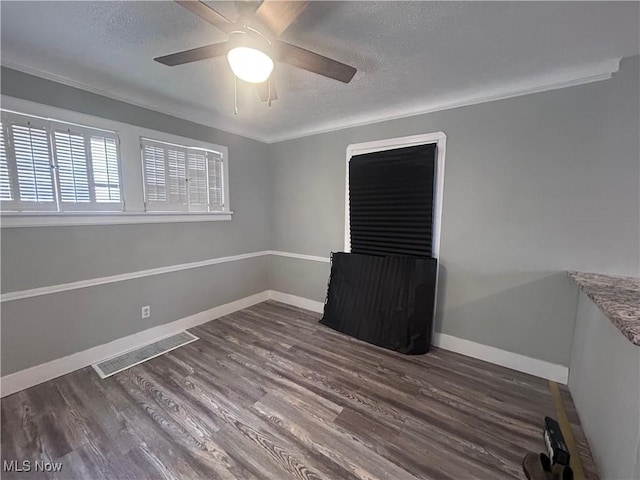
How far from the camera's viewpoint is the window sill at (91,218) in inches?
74.1

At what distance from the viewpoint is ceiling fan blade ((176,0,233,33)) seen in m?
1.15

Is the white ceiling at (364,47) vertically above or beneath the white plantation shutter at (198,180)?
above

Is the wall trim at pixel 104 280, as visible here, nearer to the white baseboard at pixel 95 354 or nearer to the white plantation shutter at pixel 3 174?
the white baseboard at pixel 95 354

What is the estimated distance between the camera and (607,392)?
4.60ft

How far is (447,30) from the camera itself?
1543 mm

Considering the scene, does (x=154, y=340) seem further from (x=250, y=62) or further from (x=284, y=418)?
(x=250, y=62)

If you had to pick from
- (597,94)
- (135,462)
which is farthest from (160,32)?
(597,94)

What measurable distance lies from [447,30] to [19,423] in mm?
3624

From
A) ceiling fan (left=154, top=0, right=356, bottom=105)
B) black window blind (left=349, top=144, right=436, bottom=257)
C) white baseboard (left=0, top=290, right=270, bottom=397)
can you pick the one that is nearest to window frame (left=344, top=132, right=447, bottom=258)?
black window blind (left=349, top=144, right=436, bottom=257)

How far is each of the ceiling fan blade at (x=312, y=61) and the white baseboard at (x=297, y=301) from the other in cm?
266

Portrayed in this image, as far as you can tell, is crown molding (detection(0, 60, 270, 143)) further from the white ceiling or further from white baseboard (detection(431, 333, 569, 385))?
white baseboard (detection(431, 333, 569, 385))

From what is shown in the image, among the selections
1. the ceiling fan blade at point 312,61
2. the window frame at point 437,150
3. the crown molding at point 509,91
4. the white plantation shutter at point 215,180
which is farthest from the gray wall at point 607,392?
the white plantation shutter at point 215,180

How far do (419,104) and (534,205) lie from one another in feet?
4.53

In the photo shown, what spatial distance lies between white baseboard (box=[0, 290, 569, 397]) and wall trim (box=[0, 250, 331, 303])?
569 millimetres
